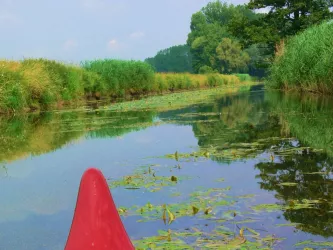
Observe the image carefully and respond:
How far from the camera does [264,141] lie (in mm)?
6961

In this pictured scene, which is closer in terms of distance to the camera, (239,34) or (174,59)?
(239,34)

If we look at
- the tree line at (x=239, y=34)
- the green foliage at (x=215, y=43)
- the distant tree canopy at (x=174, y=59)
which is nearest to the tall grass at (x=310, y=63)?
the tree line at (x=239, y=34)

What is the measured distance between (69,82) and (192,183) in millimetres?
16916

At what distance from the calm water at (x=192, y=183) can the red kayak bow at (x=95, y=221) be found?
150cm

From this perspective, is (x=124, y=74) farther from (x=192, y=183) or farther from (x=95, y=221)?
(x=95, y=221)

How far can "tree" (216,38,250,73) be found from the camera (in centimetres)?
6719

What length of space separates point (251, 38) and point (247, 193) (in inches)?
1075

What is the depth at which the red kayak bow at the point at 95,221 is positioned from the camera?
1.40 m

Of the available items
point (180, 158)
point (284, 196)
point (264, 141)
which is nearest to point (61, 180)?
point (180, 158)

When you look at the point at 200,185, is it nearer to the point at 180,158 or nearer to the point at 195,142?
the point at 180,158

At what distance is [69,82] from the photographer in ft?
67.6

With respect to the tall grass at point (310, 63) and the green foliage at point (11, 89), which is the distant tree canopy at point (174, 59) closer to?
the tall grass at point (310, 63)

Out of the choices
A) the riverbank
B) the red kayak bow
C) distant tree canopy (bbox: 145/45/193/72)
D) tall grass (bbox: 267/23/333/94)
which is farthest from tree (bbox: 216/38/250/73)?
the red kayak bow

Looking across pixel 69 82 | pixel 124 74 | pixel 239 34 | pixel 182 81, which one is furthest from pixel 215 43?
pixel 69 82
